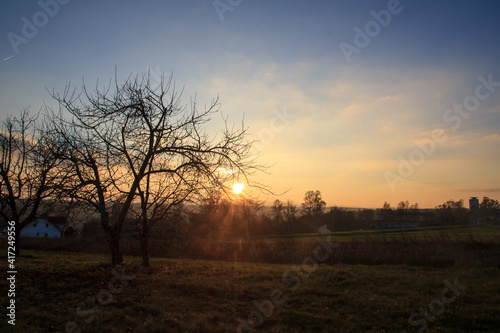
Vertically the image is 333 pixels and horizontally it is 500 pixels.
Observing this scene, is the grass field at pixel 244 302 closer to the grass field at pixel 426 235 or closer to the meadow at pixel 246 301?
the meadow at pixel 246 301

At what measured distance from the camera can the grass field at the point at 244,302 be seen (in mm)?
6504

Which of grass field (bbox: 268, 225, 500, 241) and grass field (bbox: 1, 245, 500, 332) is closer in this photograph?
grass field (bbox: 1, 245, 500, 332)

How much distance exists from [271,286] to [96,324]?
5219 mm

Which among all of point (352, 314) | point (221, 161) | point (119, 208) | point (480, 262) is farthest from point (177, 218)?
point (480, 262)

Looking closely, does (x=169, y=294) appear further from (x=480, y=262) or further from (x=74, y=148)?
(x=480, y=262)

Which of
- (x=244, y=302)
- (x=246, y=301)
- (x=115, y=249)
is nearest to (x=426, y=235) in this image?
(x=246, y=301)

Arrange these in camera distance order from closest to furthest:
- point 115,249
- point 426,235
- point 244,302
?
1. point 244,302
2. point 115,249
3. point 426,235

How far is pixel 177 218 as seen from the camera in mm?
12180

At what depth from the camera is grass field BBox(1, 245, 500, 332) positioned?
6.50m

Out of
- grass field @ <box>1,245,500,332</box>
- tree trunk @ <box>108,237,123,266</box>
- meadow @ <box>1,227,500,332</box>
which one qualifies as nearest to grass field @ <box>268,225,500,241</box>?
meadow @ <box>1,227,500,332</box>

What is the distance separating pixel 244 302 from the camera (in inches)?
327

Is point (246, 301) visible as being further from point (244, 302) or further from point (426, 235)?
point (426, 235)

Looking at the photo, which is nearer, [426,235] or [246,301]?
[246,301]

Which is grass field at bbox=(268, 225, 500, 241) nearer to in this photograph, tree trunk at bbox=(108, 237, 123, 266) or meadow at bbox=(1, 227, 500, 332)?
meadow at bbox=(1, 227, 500, 332)
